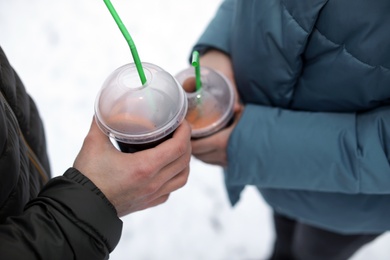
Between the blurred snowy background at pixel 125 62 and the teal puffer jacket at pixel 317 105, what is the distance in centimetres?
60

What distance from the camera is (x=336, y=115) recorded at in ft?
2.50

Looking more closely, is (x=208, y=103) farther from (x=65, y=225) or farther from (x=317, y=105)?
(x=65, y=225)

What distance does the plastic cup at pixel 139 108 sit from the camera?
64cm

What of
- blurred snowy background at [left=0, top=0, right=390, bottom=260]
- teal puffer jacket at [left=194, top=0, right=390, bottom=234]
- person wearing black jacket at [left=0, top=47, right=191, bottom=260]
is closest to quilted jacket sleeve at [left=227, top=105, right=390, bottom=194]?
teal puffer jacket at [left=194, top=0, right=390, bottom=234]

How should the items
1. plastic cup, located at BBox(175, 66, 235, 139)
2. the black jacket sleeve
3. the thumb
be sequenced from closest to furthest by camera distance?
1. the black jacket sleeve
2. the thumb
3. plastic cup, located at BBox(175, 66, 235, 139)

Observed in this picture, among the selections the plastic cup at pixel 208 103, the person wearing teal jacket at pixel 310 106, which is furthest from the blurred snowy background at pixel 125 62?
the plastic cup at pixel 208 103

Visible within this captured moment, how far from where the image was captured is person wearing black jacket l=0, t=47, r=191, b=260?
0.58 meters

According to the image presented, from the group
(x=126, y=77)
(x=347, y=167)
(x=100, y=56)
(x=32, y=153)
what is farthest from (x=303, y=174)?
(x=100, y=56)

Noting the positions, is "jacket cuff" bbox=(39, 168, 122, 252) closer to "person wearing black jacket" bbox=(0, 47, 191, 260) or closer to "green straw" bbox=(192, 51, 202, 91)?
"person wearing black jacket" bbox=(0, 47, 191, 260)

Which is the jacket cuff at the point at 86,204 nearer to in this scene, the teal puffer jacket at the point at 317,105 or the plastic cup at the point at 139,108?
the plastic cup at the point at 139,108

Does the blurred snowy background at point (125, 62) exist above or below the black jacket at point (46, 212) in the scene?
below

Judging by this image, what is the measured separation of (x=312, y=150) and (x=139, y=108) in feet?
1.04

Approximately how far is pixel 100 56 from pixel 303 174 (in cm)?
131

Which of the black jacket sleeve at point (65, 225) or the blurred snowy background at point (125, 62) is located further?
the blurred snowy background at point (125, 62)
